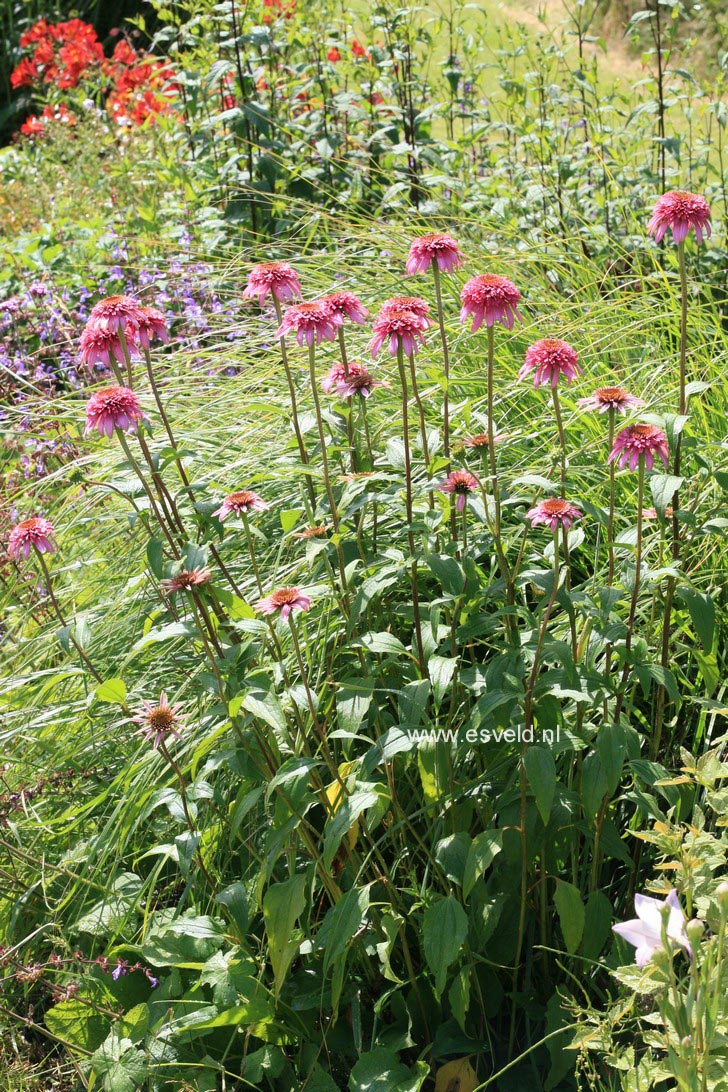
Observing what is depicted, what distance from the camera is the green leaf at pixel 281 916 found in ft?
5.26

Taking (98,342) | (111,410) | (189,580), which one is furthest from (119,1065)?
(98,342)

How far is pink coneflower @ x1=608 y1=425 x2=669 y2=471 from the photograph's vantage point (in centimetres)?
157

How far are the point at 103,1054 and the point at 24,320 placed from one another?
2922 millimetres

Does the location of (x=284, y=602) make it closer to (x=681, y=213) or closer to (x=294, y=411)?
(x=294, y=411)

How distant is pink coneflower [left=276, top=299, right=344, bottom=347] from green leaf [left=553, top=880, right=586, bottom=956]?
0.90 m

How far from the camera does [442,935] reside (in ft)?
5.16

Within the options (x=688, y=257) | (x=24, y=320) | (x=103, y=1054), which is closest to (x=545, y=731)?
(x=103, y=1054)

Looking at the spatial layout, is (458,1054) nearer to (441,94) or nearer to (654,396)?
(654,396)

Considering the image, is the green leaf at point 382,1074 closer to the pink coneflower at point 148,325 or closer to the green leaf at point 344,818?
the green leaf at point 344,818

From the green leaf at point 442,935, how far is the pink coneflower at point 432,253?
964mm

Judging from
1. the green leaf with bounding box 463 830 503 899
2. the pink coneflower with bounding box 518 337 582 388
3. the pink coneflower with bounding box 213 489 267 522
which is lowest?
the green leaf with bounding box 463 830 503 899

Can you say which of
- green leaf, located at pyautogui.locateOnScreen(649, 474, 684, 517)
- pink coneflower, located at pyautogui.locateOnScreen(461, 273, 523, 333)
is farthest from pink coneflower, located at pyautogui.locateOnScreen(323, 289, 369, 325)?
green leaf, located at pyautogui.locateOnScreen(649, 474, 684, 517)

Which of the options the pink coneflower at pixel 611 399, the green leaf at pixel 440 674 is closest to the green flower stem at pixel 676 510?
the pink coneflower at pixel 611 399

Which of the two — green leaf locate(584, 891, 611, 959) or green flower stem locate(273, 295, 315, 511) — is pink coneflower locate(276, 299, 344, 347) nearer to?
green flower stem locate(273, 295, 315, 511)
